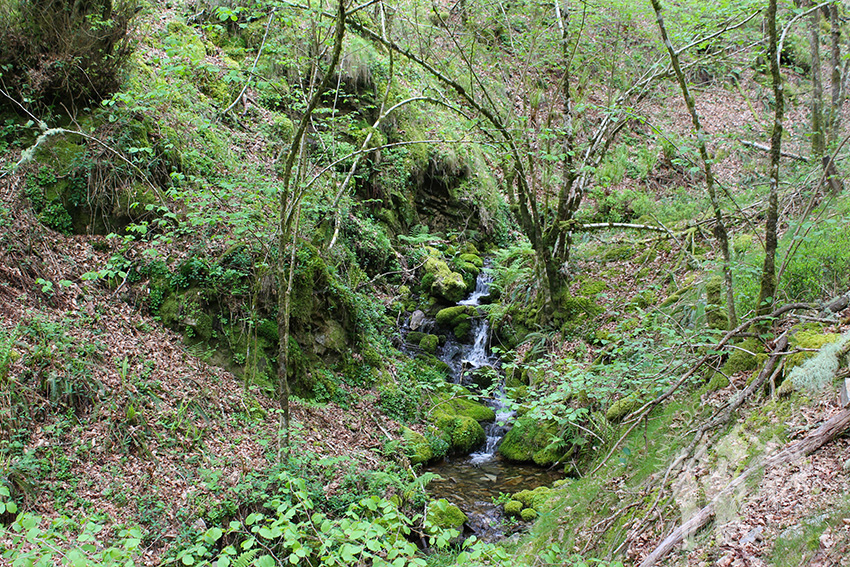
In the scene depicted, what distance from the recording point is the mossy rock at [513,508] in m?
6.43

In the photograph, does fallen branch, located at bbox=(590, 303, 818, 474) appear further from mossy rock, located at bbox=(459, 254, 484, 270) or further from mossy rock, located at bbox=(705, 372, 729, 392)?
mossy rock, located at bbox=(459, 254, 484, 270)

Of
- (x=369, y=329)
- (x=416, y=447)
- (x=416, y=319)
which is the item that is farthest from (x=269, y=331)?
(x=416, y=319)

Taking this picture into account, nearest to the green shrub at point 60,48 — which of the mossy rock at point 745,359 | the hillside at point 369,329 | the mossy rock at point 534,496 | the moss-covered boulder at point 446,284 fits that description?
the hillside at point 369,329

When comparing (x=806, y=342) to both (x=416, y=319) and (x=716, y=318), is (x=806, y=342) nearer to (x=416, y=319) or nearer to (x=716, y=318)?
(x=716, y=318)

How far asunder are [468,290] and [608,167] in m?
5.57

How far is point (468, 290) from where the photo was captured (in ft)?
40.7

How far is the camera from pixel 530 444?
26.4ft

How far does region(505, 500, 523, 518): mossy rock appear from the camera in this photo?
6430 millimetres

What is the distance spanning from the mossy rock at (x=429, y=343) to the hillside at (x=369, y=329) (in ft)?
0.23

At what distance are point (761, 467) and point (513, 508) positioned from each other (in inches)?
148

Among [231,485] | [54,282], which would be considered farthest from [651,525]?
[54,282]

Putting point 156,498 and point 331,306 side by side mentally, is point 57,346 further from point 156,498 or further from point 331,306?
point 331,306

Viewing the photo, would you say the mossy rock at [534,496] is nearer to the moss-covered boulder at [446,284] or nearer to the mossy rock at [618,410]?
the mossy rock at [618,410]

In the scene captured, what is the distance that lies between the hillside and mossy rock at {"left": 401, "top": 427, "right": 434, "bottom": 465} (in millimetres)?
46
